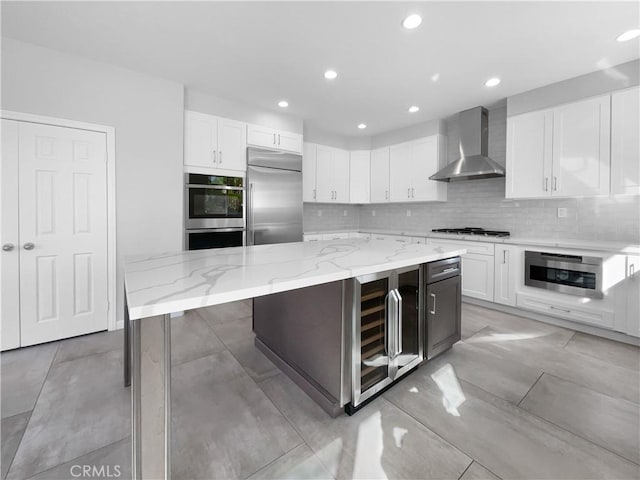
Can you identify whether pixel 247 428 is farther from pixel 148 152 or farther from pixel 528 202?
pixel 528 202

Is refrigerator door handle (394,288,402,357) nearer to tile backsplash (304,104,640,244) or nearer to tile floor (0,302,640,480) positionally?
tile floor (0,302,640,480)

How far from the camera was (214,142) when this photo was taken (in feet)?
11.5

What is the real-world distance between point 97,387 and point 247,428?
114 cm

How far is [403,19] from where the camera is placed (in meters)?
2.13

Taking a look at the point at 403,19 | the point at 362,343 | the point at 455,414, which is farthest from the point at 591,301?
the point at 403,19

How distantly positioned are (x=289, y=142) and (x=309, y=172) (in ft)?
2.50

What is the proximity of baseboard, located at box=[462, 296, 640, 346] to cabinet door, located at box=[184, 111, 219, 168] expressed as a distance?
3.85m

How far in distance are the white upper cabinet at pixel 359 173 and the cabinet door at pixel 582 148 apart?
2.87 meters

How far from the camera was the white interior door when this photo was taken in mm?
2475

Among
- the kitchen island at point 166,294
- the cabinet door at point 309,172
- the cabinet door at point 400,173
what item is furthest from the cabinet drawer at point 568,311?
the cabinet door at point 309,172

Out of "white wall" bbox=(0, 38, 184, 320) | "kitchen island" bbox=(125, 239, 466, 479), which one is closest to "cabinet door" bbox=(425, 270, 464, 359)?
"kitchen island" bbox=(125, 239, 466, 479)

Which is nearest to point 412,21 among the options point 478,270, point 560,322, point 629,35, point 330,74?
point 330,74

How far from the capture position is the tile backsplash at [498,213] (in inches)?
120

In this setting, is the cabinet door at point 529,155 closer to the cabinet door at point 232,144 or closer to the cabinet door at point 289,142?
the cabinet door at point 289,142
